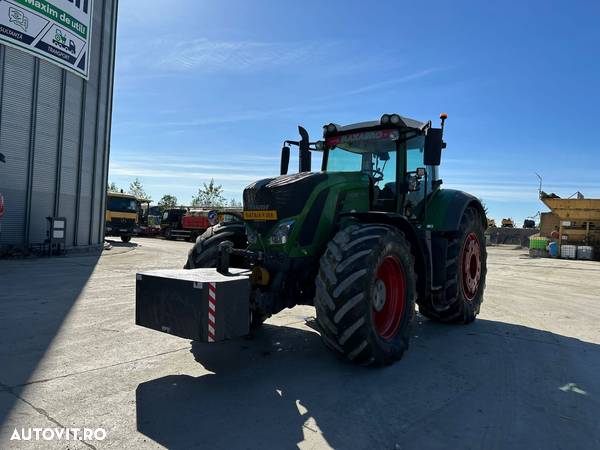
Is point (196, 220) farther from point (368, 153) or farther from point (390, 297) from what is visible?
point (390, 297)

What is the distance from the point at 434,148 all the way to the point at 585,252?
68.7 feet

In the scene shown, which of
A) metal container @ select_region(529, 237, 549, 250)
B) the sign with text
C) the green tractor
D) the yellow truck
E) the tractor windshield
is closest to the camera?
the green tractor

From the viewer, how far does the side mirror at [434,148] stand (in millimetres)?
5129

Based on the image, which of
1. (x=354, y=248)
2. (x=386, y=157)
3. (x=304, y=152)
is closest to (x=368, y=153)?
(x=386, y=157)

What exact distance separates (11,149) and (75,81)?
140 inches

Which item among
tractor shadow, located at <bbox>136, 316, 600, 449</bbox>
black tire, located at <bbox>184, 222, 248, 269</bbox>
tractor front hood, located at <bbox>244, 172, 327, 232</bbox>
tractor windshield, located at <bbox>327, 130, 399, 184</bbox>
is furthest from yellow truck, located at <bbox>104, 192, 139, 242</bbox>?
tractor front hood, located at <bbox>244, 172, 327, 232</bbox>

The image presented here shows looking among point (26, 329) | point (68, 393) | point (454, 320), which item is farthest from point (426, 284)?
point (26, 329)

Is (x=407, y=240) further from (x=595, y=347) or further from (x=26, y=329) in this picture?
(x=26, y=329)

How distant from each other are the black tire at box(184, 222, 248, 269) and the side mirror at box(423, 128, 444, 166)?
2316 mm

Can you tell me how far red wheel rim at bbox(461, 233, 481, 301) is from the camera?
6.62 meters

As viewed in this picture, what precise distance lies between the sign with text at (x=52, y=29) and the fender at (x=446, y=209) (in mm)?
13535

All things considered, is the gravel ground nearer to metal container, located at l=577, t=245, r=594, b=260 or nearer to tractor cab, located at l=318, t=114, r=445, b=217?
tractor cab, located at l=318, t=114, r=445, b=217

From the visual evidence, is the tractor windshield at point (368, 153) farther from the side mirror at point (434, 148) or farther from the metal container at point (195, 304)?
the metal container at point (195, 304)

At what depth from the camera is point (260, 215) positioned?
4789 millimetres
